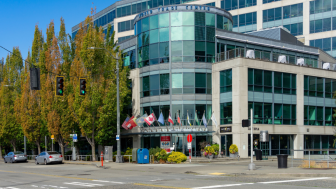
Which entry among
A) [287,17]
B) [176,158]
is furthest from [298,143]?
[287,17]

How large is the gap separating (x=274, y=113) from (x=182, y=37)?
1263 centimetres

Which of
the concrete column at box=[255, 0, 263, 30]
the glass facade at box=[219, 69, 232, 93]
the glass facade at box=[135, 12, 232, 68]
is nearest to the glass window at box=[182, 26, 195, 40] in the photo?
the glass facade at box=[135, 12, 232, 68]

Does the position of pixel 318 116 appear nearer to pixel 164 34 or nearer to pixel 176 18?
→ pixel 176 18

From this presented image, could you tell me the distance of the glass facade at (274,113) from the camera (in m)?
37.7

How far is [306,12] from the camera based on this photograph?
5734cm

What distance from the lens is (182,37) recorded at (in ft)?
126

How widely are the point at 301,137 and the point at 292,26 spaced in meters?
24.2

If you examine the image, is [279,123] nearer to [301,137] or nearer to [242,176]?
[301,137]

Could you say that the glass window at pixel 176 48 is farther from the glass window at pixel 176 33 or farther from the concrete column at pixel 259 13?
the concrete column at pixel 259 13

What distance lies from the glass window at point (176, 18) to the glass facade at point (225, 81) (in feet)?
22.6

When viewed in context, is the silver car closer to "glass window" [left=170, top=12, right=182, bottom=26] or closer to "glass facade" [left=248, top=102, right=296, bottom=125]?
"glass window" [left=170, top=12, right=182, bottom=26]

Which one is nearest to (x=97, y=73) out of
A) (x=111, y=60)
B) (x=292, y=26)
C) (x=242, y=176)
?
(x=111, y=60)

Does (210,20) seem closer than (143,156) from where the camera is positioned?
No

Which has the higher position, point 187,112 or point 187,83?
point 187,83
